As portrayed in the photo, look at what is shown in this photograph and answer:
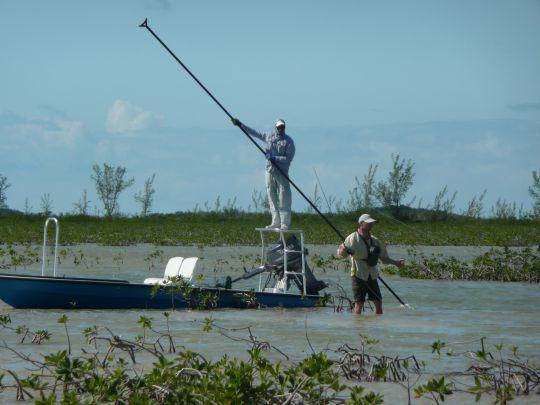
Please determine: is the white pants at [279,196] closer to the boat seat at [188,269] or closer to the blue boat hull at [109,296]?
the blue boat hull at [109,296]

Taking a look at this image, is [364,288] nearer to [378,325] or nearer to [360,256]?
[360,256]

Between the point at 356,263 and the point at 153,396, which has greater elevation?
the point at 356,263

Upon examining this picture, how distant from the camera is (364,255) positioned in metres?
14.8

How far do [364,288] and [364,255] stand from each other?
0.55m

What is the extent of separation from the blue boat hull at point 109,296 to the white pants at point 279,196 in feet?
3.27

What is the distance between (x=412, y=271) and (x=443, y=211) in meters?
24.2

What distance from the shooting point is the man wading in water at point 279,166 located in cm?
1542

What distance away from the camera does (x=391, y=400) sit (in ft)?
28.9

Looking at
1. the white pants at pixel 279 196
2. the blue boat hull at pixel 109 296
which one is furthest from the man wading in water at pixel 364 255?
the white pants at pixel 279 196

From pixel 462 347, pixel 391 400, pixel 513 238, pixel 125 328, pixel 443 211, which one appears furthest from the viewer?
pixel 443 211

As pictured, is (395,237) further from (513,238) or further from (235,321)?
(235,321)

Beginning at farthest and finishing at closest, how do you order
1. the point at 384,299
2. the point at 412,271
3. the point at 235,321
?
the point at 412,271, the point at 384,299, the point at 235,321

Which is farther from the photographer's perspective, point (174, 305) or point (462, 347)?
point (174, 305)

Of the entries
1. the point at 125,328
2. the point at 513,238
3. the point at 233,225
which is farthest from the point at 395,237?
the point at 125,328
